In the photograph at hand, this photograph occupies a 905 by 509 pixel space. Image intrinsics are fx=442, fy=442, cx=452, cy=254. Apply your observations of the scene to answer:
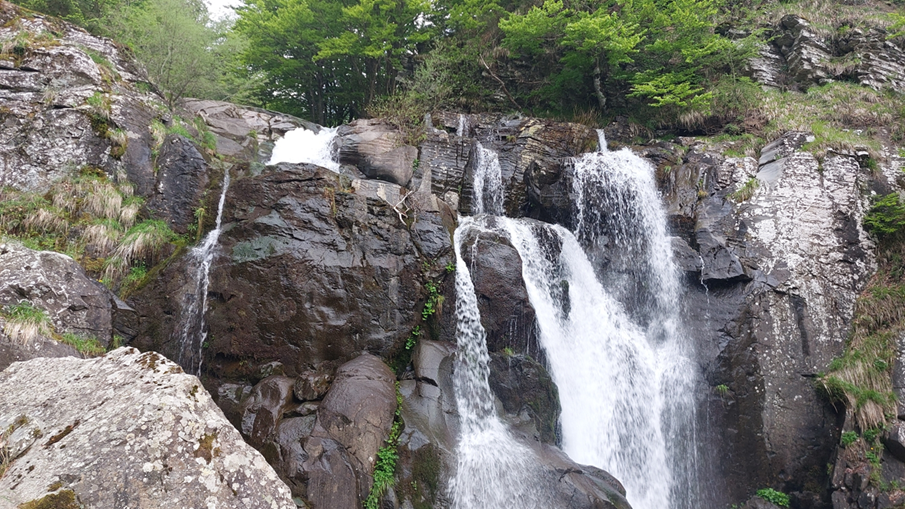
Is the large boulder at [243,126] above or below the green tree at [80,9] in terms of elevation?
below

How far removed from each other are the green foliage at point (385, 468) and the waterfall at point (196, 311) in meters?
3.22

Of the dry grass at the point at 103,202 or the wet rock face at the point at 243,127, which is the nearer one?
the dry grass at the point at 103,202

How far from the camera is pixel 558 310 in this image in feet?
30.2

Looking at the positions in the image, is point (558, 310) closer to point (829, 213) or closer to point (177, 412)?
point (829, 213)

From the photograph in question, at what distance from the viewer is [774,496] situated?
7.34 m

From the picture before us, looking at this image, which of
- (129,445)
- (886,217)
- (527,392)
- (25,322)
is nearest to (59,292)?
(25,322)

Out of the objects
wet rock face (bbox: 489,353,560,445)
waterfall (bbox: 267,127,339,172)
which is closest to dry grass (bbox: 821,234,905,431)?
wet rock face (bbox: 489,353,560,445)

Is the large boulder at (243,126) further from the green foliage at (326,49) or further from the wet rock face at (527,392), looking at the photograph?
the wet rock face at (527,392)

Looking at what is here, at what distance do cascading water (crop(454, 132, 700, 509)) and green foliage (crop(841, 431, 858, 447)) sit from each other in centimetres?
216

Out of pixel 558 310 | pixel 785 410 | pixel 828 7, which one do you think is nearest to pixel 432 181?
pixel 558 310

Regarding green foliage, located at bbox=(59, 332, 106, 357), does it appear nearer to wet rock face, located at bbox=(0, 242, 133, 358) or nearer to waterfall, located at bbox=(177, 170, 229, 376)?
wet rock face, located at bbox=(0, 242, 133, 358)

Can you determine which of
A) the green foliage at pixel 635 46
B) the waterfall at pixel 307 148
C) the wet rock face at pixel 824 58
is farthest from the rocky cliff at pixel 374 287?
the wet rock face at pixel 824 58

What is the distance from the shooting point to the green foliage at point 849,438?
6906 millimetres

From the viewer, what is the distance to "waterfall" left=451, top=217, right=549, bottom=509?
601 cm
